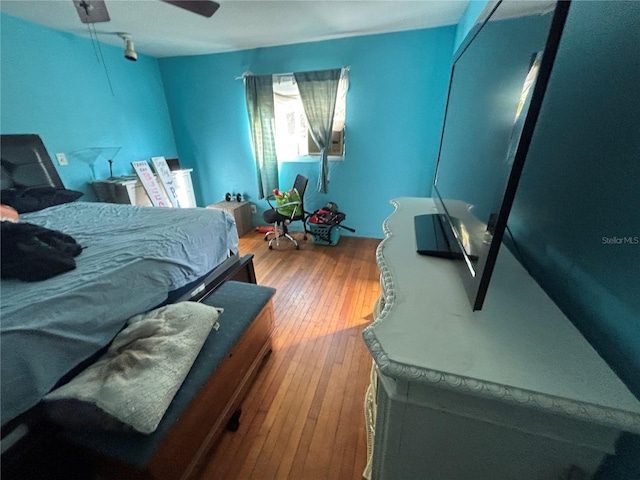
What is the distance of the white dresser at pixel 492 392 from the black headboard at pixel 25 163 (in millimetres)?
3210

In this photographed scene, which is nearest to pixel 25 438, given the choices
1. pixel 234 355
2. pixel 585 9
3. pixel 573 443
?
pixel 234 355

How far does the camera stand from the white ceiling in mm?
1984

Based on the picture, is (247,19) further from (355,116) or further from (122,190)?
(122,190)

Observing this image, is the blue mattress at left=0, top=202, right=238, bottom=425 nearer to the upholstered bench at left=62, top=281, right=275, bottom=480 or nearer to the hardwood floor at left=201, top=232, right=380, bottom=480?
the upholstered bench at left=62, top=281, right=275, bottom=480

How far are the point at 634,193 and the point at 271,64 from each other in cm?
346

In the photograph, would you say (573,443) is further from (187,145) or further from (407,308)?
(187,145)

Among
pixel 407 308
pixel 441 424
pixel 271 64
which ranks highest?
pixel 271 64

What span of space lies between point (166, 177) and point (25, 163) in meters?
1.26

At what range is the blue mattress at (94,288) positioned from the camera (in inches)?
31.6

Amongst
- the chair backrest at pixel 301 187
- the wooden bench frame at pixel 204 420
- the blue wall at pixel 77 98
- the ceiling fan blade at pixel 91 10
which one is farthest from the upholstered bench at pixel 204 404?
the blue wall at pixel 77 98

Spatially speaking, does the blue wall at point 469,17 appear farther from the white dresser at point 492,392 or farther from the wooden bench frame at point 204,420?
the wooden bench frame at point 204,420

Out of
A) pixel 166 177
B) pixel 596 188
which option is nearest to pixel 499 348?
pixel 596 188

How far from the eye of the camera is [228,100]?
10.8 ft

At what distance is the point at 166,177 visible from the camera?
3295 millimetres
